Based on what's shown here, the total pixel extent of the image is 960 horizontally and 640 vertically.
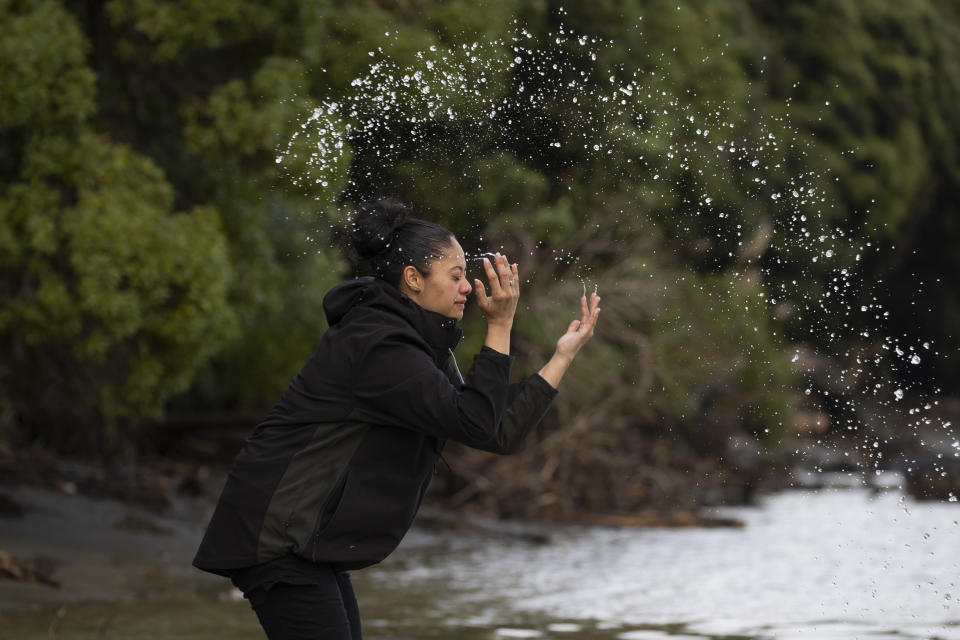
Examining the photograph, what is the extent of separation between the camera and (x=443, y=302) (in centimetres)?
348

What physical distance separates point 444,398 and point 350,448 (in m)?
0.28

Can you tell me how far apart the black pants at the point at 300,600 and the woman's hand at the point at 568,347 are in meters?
0.73

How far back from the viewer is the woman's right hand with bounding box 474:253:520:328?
337 centimetres

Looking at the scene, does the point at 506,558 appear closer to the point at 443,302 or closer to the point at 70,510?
the point at 70,510

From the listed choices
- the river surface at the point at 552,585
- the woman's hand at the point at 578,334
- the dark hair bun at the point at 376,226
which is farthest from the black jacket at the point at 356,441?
the river surface at the point at 552,585

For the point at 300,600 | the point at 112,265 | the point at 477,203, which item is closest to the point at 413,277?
the point at 300,600

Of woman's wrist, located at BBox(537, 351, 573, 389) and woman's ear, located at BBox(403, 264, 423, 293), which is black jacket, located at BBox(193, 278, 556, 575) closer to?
woman's wrist, located at BBox(537, 351, 573, 389)

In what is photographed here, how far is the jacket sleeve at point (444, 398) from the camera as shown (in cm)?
320

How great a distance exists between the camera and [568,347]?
3.35m

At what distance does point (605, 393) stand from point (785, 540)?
339 centimetres

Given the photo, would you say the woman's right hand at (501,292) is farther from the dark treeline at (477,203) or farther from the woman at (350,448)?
the dark treeline at (477,203)

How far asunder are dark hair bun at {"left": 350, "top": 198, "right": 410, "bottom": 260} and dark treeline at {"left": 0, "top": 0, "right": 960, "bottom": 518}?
0.77 metres

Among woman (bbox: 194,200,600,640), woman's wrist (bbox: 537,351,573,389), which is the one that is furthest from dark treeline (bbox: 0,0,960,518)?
woman's wrist (bbox: 537,351,573,389)

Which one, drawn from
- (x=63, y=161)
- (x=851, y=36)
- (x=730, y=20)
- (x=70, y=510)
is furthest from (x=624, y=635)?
(x=851, y=36)
